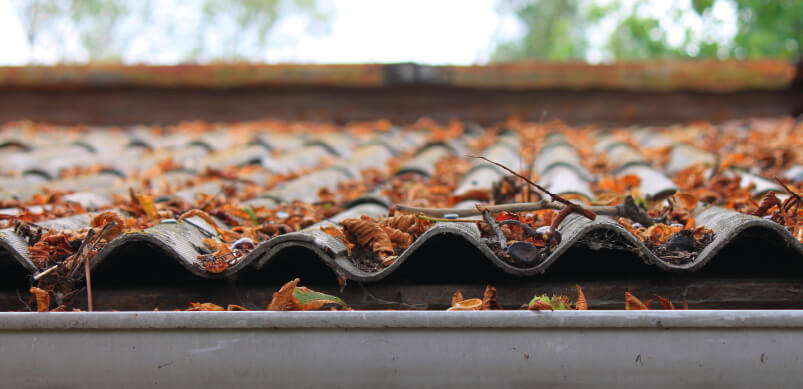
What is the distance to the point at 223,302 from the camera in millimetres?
1585

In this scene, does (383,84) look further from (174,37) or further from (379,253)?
(174,37)

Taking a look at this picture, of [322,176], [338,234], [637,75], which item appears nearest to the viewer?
[338,234]

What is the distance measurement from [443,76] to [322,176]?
2405 mm

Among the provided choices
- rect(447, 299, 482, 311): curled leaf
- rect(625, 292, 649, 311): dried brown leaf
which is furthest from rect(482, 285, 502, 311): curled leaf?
rect(625, 292, 649, 311): dried brown leaf

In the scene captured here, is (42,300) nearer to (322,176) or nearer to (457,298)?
(457,298)

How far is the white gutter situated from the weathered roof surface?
20cm

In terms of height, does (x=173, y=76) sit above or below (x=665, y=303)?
above

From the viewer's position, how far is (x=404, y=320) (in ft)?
4.16

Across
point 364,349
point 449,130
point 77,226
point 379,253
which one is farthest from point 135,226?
point 449,130

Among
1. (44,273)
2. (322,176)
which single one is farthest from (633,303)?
(322,176)

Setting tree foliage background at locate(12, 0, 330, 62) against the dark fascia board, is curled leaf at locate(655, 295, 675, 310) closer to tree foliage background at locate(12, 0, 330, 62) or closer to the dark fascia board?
the dark fascia board

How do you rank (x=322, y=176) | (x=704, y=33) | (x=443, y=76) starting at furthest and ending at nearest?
(x=704, y=33) → (x=443, y=76) → (x=322, y=176)

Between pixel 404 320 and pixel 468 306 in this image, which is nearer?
pixel 404 320

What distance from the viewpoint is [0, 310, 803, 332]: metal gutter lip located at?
1.24 meters
